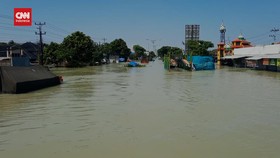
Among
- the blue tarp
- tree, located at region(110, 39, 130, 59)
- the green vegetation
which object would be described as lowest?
the blue tarp

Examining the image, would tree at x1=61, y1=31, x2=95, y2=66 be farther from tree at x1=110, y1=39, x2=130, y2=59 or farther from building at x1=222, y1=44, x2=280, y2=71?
tree at x1=110, y1=39, x2=130, y2=59

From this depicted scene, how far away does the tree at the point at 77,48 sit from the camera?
70969 mm

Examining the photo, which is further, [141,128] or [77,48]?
[77,48]

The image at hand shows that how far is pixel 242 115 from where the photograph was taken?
1274cm

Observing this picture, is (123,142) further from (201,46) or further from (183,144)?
(201,46)

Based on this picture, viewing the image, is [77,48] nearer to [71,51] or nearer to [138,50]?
[71,51]

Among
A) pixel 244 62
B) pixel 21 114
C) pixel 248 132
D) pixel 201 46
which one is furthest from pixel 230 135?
pixel 201 46

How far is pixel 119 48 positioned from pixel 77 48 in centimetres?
5559

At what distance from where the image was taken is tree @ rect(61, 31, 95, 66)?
71.0m

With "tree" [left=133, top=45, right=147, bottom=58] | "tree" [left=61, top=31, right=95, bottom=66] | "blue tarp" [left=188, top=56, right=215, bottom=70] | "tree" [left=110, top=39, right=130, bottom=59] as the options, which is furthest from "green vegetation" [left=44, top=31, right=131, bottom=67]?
"tree" [left=133, top=45, right=147, bottom=58]

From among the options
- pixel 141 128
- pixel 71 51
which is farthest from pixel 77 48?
pixel 141 128

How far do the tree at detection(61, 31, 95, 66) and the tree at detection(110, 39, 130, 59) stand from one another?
51.0 metres

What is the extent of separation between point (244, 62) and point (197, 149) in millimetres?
57328

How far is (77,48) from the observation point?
71.7 meters
